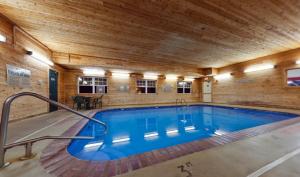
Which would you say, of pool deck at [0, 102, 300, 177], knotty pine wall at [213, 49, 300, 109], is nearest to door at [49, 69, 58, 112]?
pool deck at [0, 102, 300, 177]

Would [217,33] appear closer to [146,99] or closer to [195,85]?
[146,99]

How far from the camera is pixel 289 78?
267 inches

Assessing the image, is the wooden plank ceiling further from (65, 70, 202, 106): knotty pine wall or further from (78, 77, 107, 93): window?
(78, 77, 107, 93): window

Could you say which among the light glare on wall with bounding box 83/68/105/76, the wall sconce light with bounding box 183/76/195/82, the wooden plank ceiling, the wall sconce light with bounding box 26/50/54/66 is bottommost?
the wall sconce light with bounding box 183/76/195/82

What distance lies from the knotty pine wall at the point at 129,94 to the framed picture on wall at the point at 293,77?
6.18 m

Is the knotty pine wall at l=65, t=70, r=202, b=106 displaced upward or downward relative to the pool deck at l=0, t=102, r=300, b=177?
upward

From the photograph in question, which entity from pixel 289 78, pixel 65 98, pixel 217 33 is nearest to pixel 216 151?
pixel 217 33

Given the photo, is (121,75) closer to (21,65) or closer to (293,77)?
→ (21,65)

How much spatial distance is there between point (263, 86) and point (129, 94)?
8.51m

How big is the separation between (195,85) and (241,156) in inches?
426

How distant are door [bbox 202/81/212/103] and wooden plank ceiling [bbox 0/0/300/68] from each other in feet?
19.5

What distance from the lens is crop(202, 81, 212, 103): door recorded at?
11435 millimetres

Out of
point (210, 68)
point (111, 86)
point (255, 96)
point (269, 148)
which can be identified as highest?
point (210, 68)

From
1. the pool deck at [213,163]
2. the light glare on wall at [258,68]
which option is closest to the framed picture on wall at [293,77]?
the light glare on wall at [258,68]
